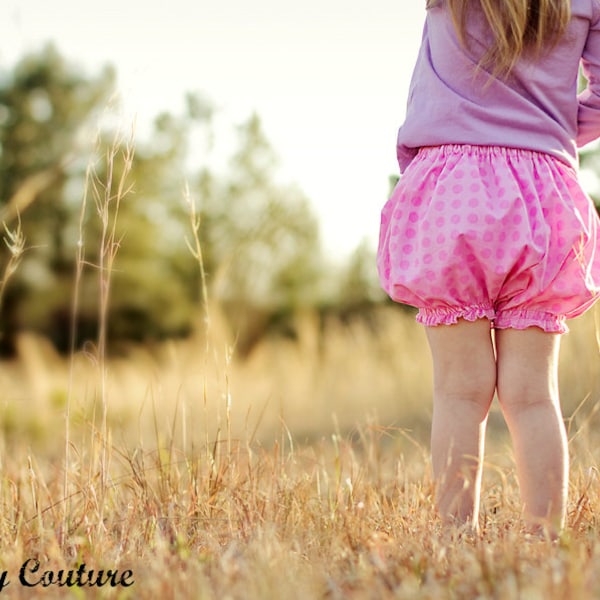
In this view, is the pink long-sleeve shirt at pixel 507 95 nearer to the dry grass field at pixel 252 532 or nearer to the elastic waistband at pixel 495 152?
the elastic waistband at pixel 495 152

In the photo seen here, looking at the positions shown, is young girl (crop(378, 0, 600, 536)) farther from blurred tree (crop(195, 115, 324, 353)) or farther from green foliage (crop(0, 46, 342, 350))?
green foliage (crop(0, 46, 342, 350))

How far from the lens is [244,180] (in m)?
15.4

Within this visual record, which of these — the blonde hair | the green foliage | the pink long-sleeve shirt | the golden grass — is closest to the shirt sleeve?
the pink long-sleeve shirt

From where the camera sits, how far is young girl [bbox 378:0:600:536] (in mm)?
1773

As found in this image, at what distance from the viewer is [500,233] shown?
1782 millimetres

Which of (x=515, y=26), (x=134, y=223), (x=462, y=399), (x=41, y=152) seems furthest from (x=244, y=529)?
(x=41, y=152)

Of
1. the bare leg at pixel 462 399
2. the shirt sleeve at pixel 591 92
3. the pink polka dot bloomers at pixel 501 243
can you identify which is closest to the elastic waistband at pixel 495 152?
the pink polka dot bloomers at pixel 501 243

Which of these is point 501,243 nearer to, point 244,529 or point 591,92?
point 591,92

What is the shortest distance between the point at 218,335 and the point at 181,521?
256 inches

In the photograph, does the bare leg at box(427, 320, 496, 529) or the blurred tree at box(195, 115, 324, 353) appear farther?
the blurred tree at box(195, 115, 324, 353)

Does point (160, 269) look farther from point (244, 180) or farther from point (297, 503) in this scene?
point (297, 503)

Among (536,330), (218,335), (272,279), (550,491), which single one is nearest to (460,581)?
(550,491)

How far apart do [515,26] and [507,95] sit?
138mm

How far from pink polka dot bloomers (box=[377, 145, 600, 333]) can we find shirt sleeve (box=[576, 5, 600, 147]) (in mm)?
161
